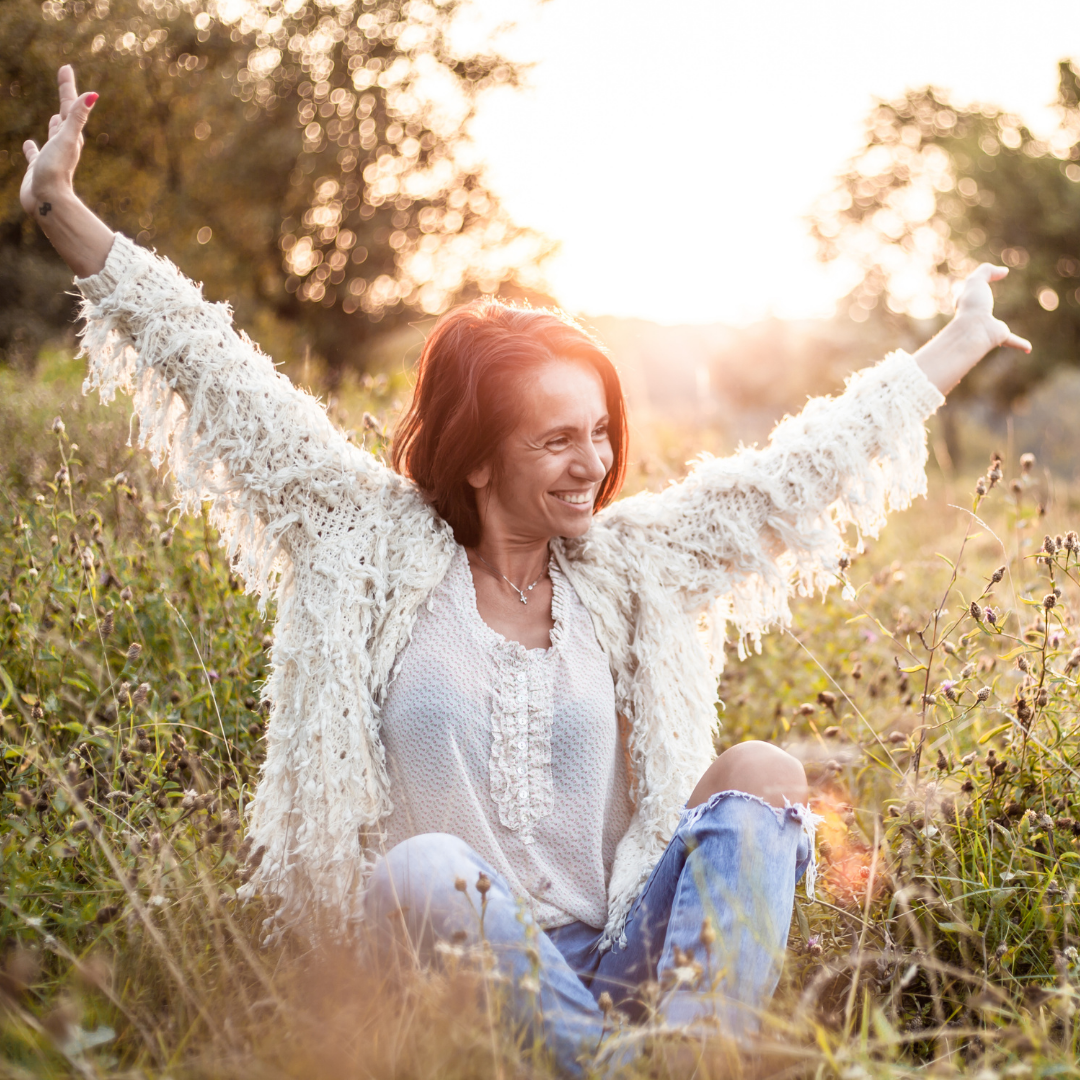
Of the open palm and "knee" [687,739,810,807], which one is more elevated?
the open palm

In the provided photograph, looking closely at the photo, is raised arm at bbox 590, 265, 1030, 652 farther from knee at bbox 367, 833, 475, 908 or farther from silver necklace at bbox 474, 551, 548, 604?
knee at bbox 367, 833, 475, 908

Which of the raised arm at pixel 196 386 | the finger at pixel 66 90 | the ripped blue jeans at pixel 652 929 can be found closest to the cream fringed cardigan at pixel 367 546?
the raised arm at pixel 196 386

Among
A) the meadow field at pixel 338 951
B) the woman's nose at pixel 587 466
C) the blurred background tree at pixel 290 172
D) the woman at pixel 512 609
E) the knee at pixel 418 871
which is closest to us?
the meadow field at pixel 338 951

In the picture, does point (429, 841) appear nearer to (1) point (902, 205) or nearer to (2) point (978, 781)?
(2) point (978, 781)

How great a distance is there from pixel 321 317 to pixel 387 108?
316 centimetres

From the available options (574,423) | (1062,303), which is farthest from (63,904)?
(1062,303)

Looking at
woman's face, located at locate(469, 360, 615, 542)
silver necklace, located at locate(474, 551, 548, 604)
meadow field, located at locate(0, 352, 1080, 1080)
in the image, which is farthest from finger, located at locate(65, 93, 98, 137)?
silver necklace, located at locate(474, 551, 548, 604)

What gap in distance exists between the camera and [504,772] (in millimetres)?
2025

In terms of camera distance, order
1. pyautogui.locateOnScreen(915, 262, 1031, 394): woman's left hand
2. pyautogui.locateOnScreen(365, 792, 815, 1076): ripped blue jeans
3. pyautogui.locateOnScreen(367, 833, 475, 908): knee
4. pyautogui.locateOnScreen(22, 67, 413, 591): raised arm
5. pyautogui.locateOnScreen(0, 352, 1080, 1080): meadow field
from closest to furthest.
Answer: pyautogui.locateOnScreen(0, 352, 1080, 1080): meadow field, pyautogui.locateOnScreen(365, 792, 815, 1076): ripped blue jeans, pyautogui.locateOnScreen(367, 833, 475, 908): knee, pyautogui.locateOnScreen(22, 67, 413, 591): raised arm, pyautogui.locateOnScreen(915, 262, 1031, 394): woman's left hand

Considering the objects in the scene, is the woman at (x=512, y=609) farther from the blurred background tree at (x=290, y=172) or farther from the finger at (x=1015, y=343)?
the blurred background tree at (x=290, y=172)

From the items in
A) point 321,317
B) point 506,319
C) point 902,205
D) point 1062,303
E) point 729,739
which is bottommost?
point 729,739

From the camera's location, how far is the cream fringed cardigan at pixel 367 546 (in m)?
2.01

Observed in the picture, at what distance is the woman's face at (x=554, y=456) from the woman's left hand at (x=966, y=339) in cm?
89

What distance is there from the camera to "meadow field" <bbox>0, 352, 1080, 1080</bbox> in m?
1.50
